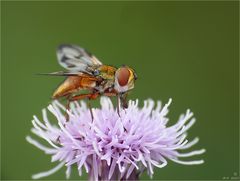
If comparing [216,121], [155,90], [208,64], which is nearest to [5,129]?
[155,90]

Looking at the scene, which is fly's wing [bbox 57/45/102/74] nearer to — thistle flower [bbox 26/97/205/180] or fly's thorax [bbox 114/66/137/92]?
fly's thorax [bbox 114/66/137/92]

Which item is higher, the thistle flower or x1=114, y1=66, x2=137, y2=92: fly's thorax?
x1=114, y1=66, x2=137, y2=92: fly's thorax

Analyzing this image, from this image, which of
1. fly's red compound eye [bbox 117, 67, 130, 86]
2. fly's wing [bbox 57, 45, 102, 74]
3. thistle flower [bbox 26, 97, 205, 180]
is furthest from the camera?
fly's wing [bbox 57, 45, 102, 74]

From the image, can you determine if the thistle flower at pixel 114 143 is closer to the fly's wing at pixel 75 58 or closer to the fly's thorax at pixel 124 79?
the fly's thorax at pixel 124 79

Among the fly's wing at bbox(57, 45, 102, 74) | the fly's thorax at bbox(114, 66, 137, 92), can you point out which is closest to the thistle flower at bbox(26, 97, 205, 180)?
the fly's thorax at bbox(114, 66, 137, 92)

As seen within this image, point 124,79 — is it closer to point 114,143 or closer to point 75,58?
point 114,143

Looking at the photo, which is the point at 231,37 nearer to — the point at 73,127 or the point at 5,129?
the point at 5,129

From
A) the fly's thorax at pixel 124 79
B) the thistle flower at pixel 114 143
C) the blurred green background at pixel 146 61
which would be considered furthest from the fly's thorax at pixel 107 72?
the blurred green background at pixel 146 61
